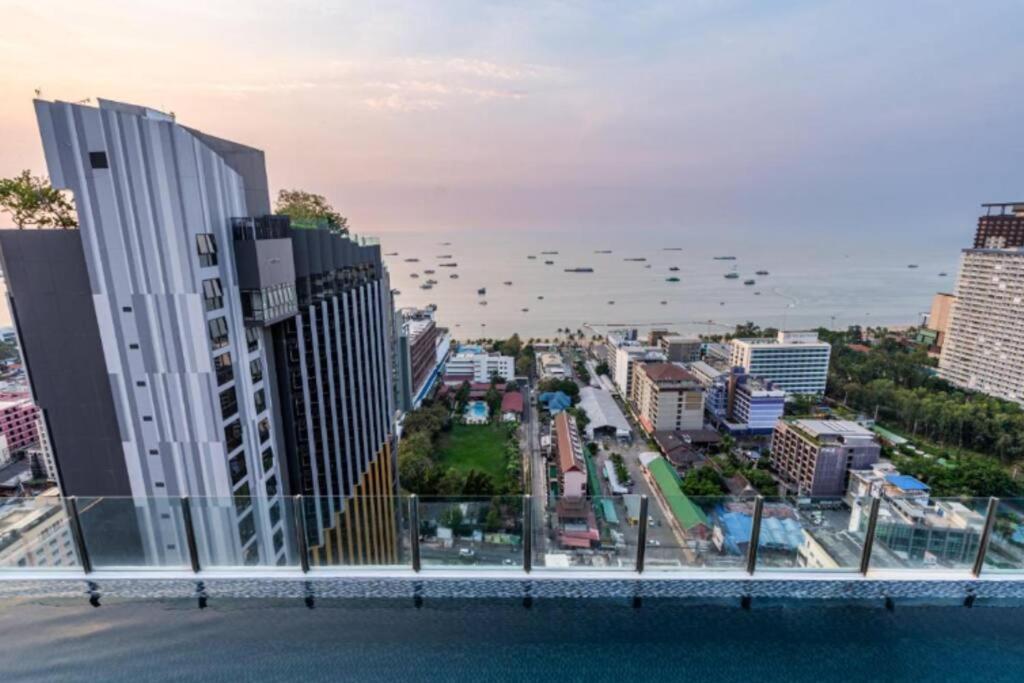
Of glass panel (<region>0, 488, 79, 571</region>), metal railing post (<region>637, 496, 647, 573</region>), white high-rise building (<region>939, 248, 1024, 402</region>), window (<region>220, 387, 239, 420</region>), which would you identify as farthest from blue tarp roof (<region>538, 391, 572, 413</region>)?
white high-rise building (<region>939, 248, 1024, 402</region>)

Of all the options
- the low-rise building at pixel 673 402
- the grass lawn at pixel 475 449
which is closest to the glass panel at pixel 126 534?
the grass lawn at pixel 475 449

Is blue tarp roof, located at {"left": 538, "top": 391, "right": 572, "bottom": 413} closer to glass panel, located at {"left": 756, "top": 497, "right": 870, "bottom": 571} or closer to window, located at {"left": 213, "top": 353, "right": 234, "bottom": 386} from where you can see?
window, located at {"left": 213, "top": 353, "right": 234, "bottom": 386}

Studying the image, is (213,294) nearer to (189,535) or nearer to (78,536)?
(78,536)

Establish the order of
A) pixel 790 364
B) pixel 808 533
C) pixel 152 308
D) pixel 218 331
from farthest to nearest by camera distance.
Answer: pixel 790 364
pixel 218 331
pixel 152 308
pixel 808 533

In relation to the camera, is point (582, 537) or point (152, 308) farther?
point (152, 308)

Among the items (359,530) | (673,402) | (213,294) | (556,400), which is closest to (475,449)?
(556,400)

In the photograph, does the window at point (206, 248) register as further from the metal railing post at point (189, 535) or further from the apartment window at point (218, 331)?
the metal railing post at point (189, 535)

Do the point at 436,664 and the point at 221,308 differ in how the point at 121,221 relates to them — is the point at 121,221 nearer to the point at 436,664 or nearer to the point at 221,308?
the point at 221,308
